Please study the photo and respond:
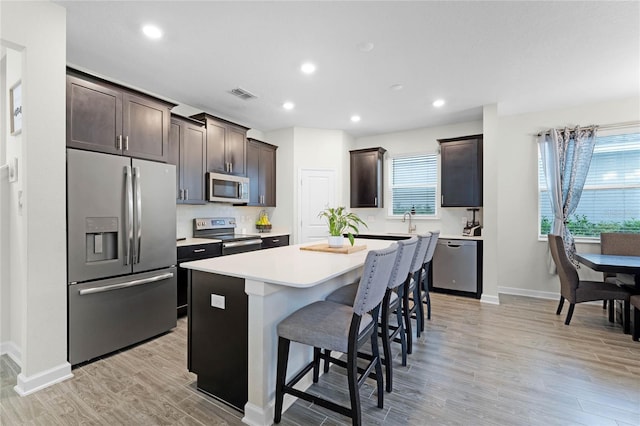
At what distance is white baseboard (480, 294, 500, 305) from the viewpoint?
4.14 metres

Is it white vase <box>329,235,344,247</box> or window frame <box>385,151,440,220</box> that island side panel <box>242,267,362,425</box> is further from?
window frame <box>385,151,440,220</box>

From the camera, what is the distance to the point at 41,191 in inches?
82.7

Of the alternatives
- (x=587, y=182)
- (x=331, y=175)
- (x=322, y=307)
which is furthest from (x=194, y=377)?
(x=587, y=182)

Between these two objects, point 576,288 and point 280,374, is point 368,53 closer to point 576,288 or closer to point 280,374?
point 280,374

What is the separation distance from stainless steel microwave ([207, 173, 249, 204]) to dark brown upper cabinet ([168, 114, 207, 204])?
106 millimetres

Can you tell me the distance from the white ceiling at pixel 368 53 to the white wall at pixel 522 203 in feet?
0.98

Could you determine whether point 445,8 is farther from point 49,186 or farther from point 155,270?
point 155,270

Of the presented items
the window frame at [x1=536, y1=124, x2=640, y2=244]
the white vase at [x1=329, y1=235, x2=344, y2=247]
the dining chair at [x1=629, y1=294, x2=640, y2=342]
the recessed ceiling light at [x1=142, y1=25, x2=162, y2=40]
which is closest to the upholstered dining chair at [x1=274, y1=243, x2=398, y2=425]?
the white vase at [x1=329, y1=235, x2=344, y2=247]

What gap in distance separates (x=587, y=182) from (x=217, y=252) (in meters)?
5.29

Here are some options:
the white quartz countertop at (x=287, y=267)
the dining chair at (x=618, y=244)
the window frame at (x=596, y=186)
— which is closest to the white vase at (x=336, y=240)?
the white quartz countertop at (x=287, y=267)

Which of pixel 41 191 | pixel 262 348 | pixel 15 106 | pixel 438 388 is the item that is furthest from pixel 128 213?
pixel 438 388

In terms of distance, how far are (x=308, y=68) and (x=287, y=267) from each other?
2220mm

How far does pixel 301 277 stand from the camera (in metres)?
1.65

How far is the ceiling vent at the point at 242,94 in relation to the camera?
12.1 ft
